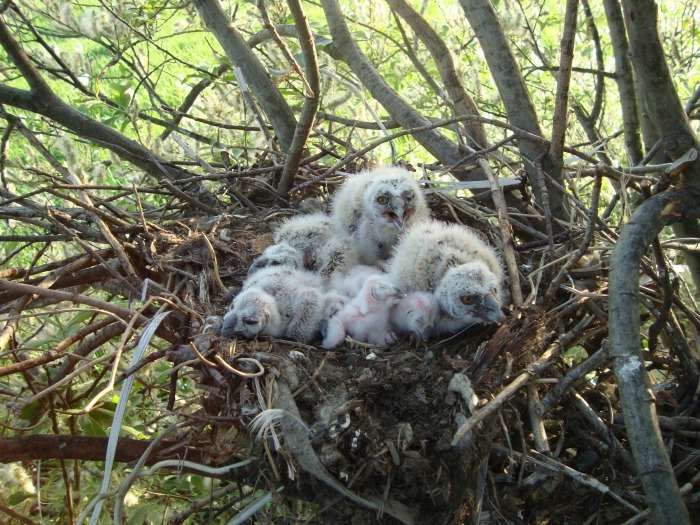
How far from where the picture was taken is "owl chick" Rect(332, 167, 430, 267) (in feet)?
10.0

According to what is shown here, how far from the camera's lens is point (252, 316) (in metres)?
2.43

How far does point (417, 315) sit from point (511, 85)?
50.7 inches

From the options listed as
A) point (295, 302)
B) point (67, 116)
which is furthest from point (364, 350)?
point (67, 116)

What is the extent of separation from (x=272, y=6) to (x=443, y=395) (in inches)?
114

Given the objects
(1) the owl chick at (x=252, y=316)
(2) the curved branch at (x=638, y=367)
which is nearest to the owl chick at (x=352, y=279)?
(1) the owl chick at (x=252, y=316)

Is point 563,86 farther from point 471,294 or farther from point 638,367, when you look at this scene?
point 638,367

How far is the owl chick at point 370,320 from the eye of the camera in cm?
252

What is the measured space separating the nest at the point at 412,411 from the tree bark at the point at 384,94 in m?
1.04

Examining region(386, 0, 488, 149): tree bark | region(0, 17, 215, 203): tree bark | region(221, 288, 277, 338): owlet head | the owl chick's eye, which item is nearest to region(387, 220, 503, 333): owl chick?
the owl chick's eye

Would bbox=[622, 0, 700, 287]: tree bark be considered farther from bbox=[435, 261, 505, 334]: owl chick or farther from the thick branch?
bbox=[435, 261, 505, 334]: owl chick

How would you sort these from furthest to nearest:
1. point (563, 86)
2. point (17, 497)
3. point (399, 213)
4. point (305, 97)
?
point (399, 213), point (305, 97), point (563, 86), point (17, 497)

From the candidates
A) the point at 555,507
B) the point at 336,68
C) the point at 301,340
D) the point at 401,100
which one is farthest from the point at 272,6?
the point at 555,507

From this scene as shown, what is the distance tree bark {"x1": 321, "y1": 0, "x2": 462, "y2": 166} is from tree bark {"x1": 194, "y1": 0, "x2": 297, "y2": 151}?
52cm

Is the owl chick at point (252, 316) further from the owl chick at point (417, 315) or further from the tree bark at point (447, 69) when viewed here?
the tree bark at point (447, 69)
